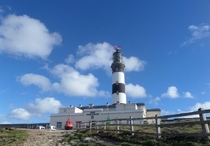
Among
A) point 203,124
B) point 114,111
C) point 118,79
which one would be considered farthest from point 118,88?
point 203,124

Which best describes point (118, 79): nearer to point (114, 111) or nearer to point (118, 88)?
point (118, 88)

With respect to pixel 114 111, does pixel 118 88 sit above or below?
above

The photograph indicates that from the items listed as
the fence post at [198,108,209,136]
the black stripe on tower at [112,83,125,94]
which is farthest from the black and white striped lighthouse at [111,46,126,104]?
the fence post at [198,108,209,136]

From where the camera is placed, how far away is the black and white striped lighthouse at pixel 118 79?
149ft

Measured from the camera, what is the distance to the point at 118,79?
153 ft

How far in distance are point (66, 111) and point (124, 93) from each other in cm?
1338

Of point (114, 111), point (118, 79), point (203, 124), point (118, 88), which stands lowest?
point (203, 124)

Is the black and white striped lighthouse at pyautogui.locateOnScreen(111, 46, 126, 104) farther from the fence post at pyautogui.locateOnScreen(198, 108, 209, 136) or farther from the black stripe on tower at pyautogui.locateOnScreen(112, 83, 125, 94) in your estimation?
the fence post at pyautogui.locateOnScreen(198, 108, 209, 136)

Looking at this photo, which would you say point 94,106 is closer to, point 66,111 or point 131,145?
point 66,111

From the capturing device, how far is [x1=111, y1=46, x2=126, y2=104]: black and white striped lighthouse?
45.4 metres

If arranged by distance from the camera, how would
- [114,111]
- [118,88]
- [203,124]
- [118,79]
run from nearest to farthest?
1. [203,124]
2. [114,111]
3. [118,88]
4. [118,79]

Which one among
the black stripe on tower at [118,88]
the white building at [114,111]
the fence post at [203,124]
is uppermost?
the black stripe on tower at [118,88]

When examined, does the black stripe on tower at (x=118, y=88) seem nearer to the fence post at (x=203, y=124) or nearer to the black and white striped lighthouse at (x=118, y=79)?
the black and white striped lighthouse at (x=118, y=79)

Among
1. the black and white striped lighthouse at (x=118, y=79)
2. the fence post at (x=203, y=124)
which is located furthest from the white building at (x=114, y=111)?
the fence post at (x=203, y=124)
